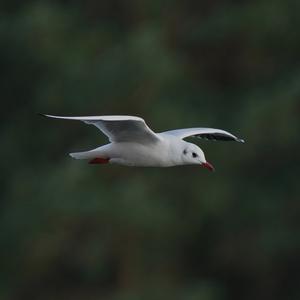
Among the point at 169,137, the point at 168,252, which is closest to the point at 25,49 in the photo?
the point at 168,252

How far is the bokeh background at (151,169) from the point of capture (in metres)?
15.7

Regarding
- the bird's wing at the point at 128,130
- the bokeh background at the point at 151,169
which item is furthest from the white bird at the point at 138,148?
the bokeh background at the point at 151,169

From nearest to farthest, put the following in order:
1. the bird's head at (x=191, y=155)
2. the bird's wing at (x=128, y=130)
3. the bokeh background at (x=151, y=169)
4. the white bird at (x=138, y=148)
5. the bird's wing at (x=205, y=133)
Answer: the bird's wing at (x=128, y=130) < the white bird at (x=138, y=148) < the bird's head at (x=191, y=155) < the bird's wing at (x=205, y=133) < the bokeh background at (x=151, y=169)

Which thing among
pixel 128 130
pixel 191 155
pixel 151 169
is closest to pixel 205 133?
pixel 191 155

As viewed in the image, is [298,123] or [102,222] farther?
[298,123]

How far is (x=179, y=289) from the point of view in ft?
53.0

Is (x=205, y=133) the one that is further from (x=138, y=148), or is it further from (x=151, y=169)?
(x=151, y=169)

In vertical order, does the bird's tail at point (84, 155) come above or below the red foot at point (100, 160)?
above

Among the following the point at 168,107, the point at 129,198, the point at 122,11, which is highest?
the point at 122,11

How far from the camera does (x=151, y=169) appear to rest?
16.5 metres

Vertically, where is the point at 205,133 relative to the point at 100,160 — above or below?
above

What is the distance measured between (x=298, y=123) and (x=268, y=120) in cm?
50

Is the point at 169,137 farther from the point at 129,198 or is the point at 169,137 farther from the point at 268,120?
the point at 268,120

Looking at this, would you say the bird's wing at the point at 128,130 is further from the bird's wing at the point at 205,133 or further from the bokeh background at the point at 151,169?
the bokeh background at the point at 151,169
